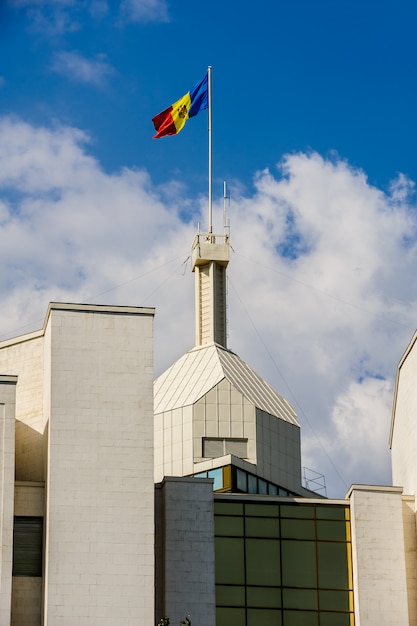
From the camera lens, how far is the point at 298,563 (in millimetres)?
75062

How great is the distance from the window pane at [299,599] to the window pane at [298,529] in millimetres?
2584

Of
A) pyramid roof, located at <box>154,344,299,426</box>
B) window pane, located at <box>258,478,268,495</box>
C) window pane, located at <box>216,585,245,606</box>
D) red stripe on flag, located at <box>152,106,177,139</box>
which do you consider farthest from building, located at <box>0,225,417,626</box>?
red stripe on flag, located at <box>152,106,177,139</box>

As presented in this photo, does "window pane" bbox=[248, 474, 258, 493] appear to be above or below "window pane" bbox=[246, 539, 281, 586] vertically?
above

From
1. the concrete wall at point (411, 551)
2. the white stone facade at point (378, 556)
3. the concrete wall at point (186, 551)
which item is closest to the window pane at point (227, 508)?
the concrete wall at point (186, 551)

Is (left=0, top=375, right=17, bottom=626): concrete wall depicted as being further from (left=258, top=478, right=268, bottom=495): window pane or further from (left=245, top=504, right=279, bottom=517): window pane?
(left=258, top=478, right=268, bottom=495): window pane

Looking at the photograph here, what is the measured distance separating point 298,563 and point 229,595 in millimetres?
3681

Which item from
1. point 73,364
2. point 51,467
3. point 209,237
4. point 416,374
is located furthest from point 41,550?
point 209,237

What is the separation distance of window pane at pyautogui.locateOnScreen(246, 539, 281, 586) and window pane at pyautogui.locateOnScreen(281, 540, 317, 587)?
15.0 inches

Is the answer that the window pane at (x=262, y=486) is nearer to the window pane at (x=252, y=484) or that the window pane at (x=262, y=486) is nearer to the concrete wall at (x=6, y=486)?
the window pane at (x=252, y=484)

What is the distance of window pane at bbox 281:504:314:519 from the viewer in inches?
2992

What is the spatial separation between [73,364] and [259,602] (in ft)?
46.1

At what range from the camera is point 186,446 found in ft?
269

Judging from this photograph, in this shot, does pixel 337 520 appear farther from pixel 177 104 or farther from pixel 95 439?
pixel 177 104

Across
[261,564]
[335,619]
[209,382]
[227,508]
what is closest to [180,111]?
[209,382]
